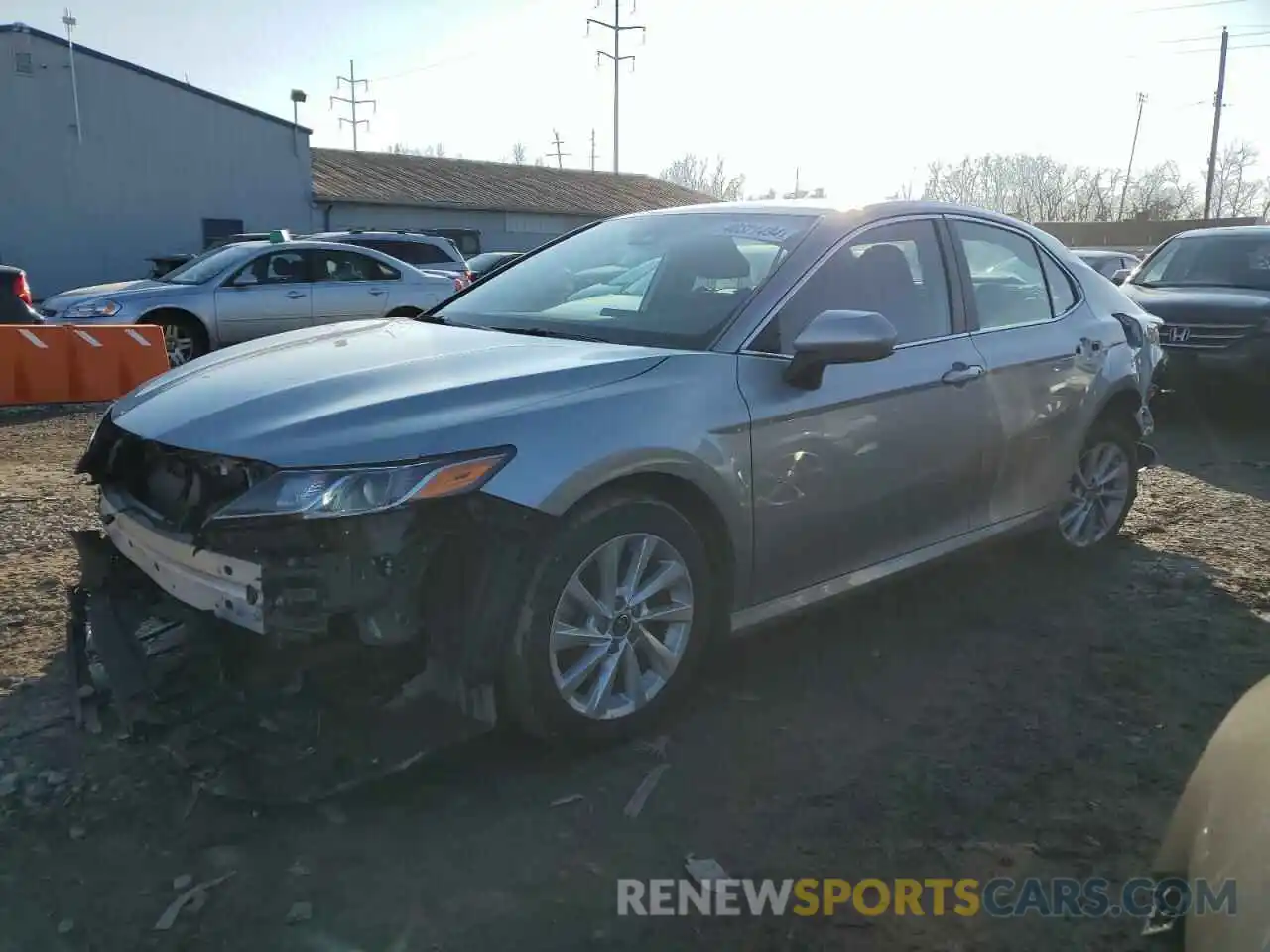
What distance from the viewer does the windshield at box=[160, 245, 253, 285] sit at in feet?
39.8

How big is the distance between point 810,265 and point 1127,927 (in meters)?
2.28

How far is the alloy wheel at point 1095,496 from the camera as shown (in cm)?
511

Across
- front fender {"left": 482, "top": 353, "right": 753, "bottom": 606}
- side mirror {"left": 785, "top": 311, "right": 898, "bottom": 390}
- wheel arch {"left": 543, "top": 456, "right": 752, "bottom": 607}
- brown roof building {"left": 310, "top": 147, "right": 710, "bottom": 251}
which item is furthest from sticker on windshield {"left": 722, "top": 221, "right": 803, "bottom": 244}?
brown roof building {"left": 310, "top": 147, "right": 710, "bottom": 251}

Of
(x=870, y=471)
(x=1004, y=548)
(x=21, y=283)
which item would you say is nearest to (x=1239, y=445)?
(x=1004, y=548)

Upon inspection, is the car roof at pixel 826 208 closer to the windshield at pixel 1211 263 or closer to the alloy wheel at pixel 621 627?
the alloy wheel at pixel 621 627

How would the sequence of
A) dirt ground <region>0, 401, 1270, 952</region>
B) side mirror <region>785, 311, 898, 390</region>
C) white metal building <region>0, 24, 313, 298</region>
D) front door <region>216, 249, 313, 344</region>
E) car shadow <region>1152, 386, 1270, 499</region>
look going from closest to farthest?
dirt ground <region>0, 401, 1270, 952</region> → side mirror <region>785, 311, 898, 390</region> → car shadow <region>1152, 386, 1270, 499</region> → front door <region>216, 249, 313, 344</region> → white metal building <region>0, 24, 313, 298</region>

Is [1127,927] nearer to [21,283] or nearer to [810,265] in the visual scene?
[810,265]

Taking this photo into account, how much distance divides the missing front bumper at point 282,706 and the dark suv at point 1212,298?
802 centimetres

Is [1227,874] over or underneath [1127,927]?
over

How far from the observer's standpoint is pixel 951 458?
4148 millimetres

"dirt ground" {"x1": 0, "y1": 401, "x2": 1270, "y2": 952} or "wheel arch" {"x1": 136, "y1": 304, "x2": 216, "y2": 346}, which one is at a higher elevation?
"wheel arch" {"x1": 136, "y1": 304, "x2": 216, "y2": 346}

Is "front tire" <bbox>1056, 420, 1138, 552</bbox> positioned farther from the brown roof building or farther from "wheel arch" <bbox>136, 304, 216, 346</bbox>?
the brown roof building

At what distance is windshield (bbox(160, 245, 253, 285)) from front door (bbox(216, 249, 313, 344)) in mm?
170

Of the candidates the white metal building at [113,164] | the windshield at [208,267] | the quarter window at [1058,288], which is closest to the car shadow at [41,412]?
the windshield at [208,267]
